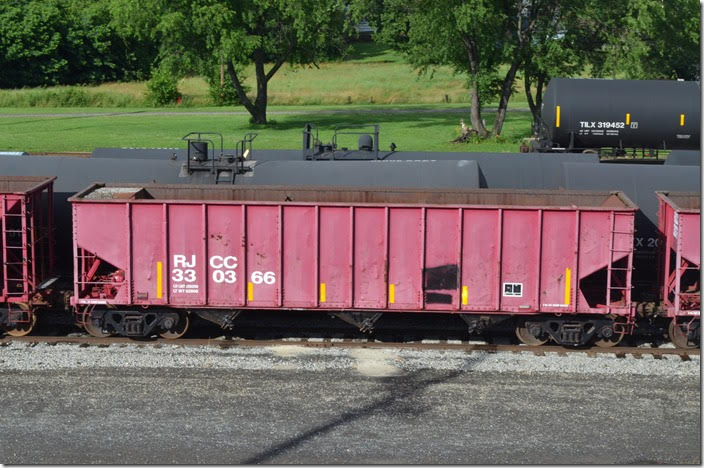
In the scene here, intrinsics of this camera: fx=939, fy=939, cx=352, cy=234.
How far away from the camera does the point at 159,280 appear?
17.9 meters

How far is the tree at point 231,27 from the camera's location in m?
51.9

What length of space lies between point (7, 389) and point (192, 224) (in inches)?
173

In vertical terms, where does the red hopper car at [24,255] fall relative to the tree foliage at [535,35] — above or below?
below

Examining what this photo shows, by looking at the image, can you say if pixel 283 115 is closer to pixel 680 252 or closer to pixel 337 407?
pixel 680 252

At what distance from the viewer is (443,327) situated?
62.6 feet

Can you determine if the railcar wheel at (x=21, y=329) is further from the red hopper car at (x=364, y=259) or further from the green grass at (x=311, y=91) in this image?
the green grass at (x=311, y=91)

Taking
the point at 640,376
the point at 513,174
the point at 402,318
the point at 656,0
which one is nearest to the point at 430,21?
the point at 656,0

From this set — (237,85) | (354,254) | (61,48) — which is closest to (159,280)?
(354,254)

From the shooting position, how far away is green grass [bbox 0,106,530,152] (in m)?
49.4

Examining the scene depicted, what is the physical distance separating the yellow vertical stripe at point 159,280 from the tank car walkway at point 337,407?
1.06 metres

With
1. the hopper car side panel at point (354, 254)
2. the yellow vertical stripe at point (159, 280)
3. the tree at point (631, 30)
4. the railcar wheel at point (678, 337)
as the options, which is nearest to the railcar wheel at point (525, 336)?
the hopper car side panel at point (354, 254)

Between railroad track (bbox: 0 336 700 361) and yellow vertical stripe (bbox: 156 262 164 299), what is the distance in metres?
1.02

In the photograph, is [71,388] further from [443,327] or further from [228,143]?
[228,143]

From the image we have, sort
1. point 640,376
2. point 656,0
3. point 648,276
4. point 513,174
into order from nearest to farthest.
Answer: point 640,376
point 648,276
point 513,174
point 656,0
